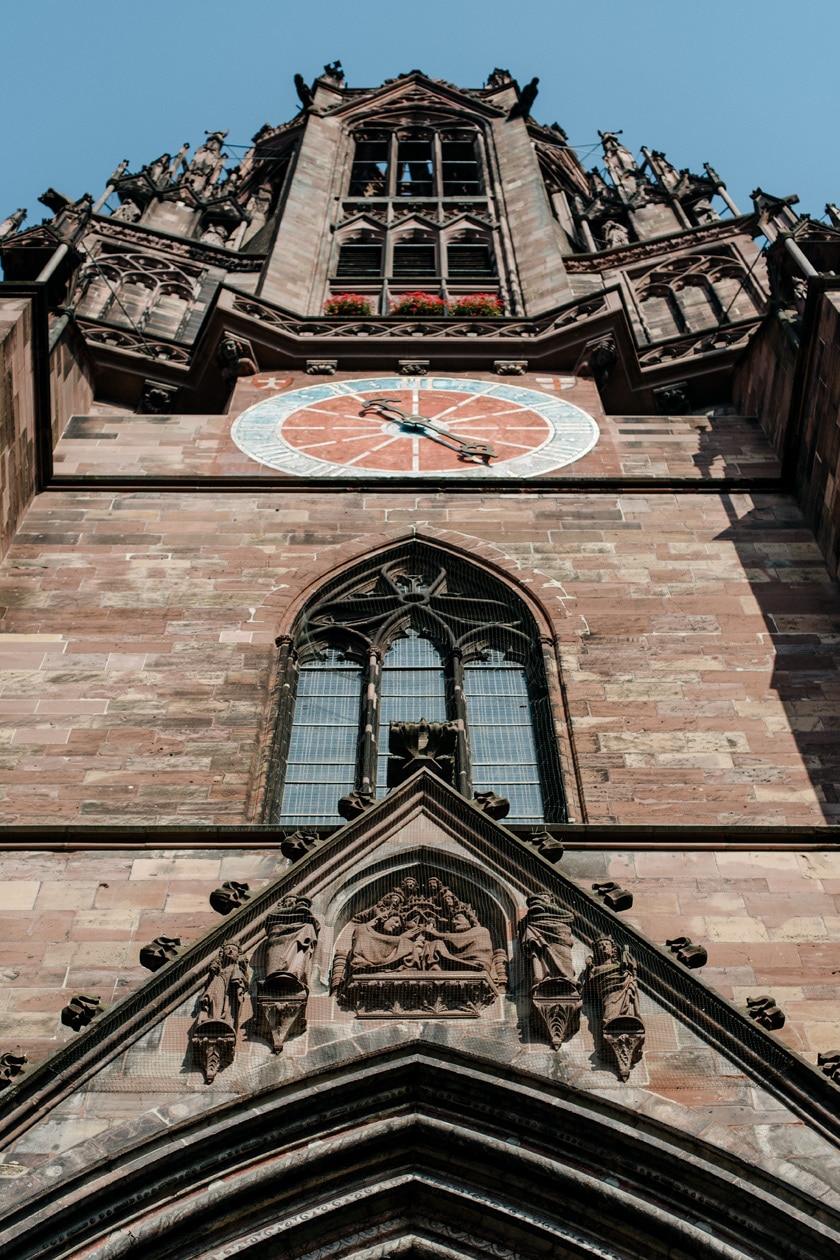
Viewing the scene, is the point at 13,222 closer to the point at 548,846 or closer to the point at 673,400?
the point at 673,400

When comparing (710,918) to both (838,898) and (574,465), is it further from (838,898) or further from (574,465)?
(574,465)

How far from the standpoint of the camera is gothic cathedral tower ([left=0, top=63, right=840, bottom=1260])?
642cm

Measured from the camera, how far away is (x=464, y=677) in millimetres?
12453

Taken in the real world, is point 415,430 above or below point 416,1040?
above

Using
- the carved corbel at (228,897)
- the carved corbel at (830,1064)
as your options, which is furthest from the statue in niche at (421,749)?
the carved corbel at (830,1064)

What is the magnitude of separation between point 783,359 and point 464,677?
18.8 feet

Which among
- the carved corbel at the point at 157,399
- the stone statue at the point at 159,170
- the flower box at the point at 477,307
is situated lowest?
the carved corbel at the point at 157,399

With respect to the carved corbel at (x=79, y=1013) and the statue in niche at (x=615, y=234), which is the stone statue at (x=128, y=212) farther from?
the carved corbel at (x=79, y=1013)

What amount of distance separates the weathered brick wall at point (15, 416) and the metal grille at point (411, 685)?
3.40 m

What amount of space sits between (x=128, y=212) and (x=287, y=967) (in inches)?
781

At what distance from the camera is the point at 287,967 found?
7008 mm

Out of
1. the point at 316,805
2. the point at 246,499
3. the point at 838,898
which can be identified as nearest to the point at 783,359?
the point at 246,499

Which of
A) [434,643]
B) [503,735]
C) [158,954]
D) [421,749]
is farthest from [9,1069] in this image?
[434,643]

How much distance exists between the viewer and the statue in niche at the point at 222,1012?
6.68 metres
